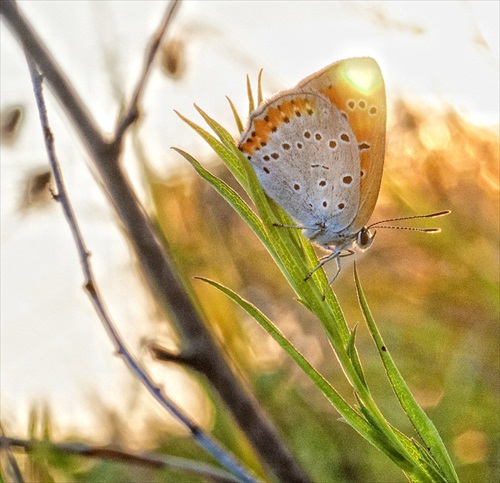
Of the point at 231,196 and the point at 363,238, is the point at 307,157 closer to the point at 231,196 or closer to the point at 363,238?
the point at 363,238

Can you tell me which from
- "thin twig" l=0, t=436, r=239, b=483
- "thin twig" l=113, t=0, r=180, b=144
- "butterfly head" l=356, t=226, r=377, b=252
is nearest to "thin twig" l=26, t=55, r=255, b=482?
"thin twig" l=0, t=436, r=239, b=483

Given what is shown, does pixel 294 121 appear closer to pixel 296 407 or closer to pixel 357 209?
pixel 357 209

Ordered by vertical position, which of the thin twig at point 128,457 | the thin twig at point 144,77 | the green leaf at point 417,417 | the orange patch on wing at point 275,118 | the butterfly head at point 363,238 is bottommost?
the thin twig at point 128,457

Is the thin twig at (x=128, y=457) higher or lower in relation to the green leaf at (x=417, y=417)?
lower

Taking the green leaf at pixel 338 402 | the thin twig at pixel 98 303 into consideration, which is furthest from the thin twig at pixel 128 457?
the green leaf at pixel 338 402

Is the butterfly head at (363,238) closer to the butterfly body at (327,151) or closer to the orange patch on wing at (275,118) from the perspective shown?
the butterfly body at (327,151)

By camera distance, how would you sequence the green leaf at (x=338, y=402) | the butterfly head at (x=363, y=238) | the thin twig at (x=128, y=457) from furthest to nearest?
the butterfly head at (x=363, y=238), the thin twig at (x=128, y=457), the green leaf at (x=338, y=402)

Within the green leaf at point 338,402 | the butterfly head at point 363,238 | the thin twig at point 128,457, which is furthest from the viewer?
the butterfly head at point 363,238
